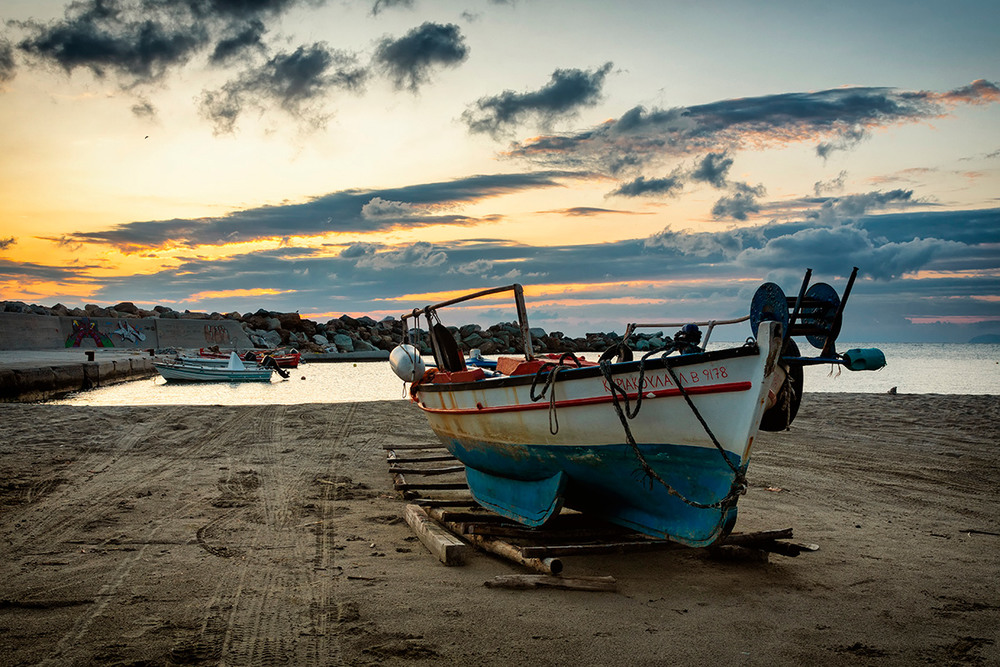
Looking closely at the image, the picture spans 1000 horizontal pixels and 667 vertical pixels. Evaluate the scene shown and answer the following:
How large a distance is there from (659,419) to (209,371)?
32.8 m

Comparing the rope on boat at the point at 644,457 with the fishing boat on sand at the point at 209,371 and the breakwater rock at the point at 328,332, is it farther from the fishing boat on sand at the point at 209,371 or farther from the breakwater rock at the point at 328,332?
the breakwater rock at the point at 328,332

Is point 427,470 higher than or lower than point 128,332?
lower

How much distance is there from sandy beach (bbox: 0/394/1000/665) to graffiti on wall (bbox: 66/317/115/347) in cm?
4093

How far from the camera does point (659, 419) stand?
5590mm

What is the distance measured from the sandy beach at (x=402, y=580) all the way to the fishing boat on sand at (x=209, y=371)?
24288 mm

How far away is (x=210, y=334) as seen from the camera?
194ft

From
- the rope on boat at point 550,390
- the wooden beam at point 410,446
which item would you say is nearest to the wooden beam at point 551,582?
the rope on boat at point 550,390

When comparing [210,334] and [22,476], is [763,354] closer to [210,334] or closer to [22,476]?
[22,476]

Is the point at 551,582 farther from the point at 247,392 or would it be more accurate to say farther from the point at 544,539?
the point at 247,392

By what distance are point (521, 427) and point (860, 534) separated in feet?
12.1

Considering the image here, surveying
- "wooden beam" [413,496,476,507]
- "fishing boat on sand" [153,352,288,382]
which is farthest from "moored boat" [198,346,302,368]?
"wooden beam" [413,496,476,507]

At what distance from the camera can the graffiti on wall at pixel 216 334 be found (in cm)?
5906

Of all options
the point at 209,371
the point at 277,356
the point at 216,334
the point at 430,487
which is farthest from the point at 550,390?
the point at 216,334

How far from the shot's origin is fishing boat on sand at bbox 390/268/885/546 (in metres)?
5.24
